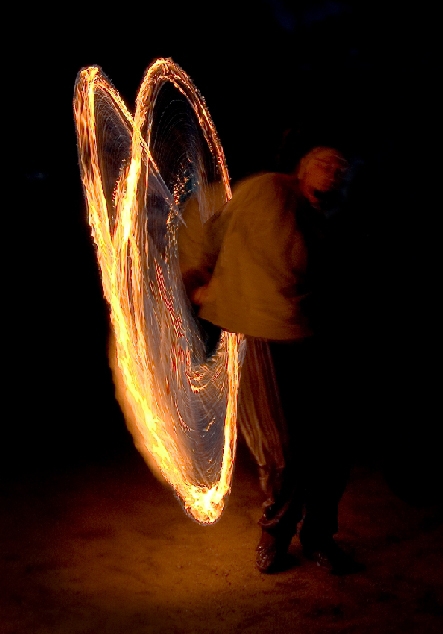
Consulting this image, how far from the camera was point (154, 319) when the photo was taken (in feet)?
18.8

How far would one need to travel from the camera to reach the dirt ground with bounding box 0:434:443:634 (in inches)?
149

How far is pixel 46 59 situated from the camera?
33.5 feet

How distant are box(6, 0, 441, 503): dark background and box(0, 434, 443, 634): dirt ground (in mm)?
2792

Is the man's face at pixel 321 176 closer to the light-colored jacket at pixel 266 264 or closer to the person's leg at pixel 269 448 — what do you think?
the light-colored jacket at pixel 266 264

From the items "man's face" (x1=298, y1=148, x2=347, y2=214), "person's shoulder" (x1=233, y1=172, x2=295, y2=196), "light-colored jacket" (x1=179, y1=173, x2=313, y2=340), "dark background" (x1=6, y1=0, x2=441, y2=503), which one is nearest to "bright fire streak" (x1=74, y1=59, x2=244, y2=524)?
"light-colored jacket" (x1=179, y1=173, x2=313, y2=340)

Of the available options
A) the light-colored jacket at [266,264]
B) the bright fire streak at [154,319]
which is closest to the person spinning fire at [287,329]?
the light-colored jacket at [266,264]

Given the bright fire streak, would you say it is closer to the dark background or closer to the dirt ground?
the dirt ground

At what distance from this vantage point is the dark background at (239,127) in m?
8.93

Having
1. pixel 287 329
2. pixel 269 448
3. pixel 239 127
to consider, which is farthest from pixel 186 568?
pixel 239 127

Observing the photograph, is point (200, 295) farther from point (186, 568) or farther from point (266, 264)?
point (186, 568)

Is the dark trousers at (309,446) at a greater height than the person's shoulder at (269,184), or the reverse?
the person's shoulder at (269,184)

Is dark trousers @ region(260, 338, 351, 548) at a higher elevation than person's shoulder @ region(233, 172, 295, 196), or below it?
below

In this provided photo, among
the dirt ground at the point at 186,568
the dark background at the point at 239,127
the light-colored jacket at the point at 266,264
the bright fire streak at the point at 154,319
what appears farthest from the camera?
the dark background at the point at 239,127

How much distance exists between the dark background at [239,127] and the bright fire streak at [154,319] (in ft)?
7.69
